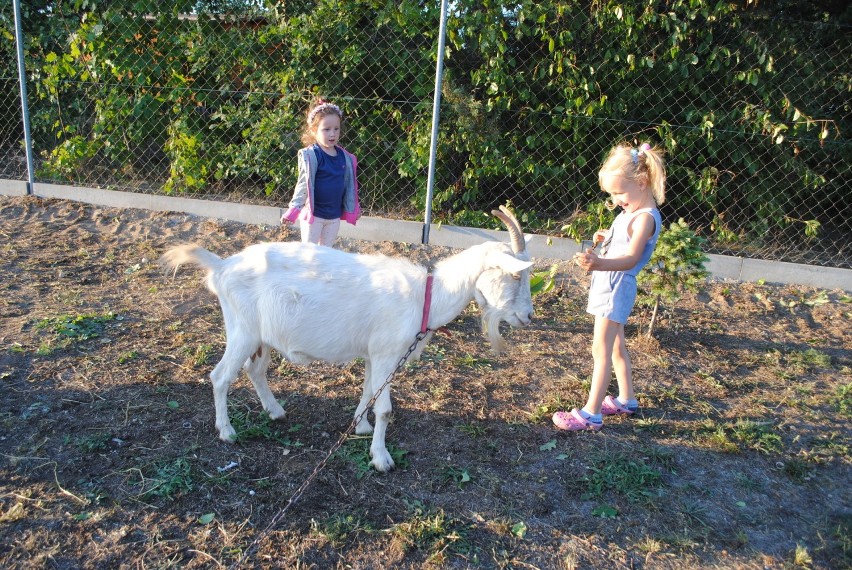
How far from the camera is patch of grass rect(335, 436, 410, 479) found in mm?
3016

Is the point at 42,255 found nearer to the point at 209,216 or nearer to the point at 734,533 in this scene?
the point at 209,216

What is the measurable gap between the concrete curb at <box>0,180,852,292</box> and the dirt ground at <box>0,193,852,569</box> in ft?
2.72

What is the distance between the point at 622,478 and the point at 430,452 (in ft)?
3.13

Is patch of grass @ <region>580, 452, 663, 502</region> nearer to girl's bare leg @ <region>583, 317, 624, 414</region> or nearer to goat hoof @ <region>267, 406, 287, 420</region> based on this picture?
girl's bare leg @ <region>583, 317, 624, 414</region>

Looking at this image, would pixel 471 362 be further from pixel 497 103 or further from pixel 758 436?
pixel 497 103

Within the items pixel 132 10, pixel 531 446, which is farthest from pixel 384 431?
pixel 132 10

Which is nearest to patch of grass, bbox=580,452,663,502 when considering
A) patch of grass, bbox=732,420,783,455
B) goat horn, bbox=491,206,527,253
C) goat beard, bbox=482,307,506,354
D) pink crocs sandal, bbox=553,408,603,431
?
pink crocs sandal, bbox=553,408,603,431

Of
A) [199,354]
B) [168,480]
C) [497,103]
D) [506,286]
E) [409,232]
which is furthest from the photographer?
[409,232]

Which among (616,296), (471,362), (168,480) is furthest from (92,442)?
(616,296)

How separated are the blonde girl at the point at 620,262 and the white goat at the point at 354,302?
0.43 meters

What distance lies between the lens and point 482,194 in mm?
6398

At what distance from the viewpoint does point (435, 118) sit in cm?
577

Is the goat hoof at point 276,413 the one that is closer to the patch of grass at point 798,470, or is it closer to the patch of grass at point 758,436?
the patch of grass at point 758,436

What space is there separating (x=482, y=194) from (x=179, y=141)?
3.40 metres
